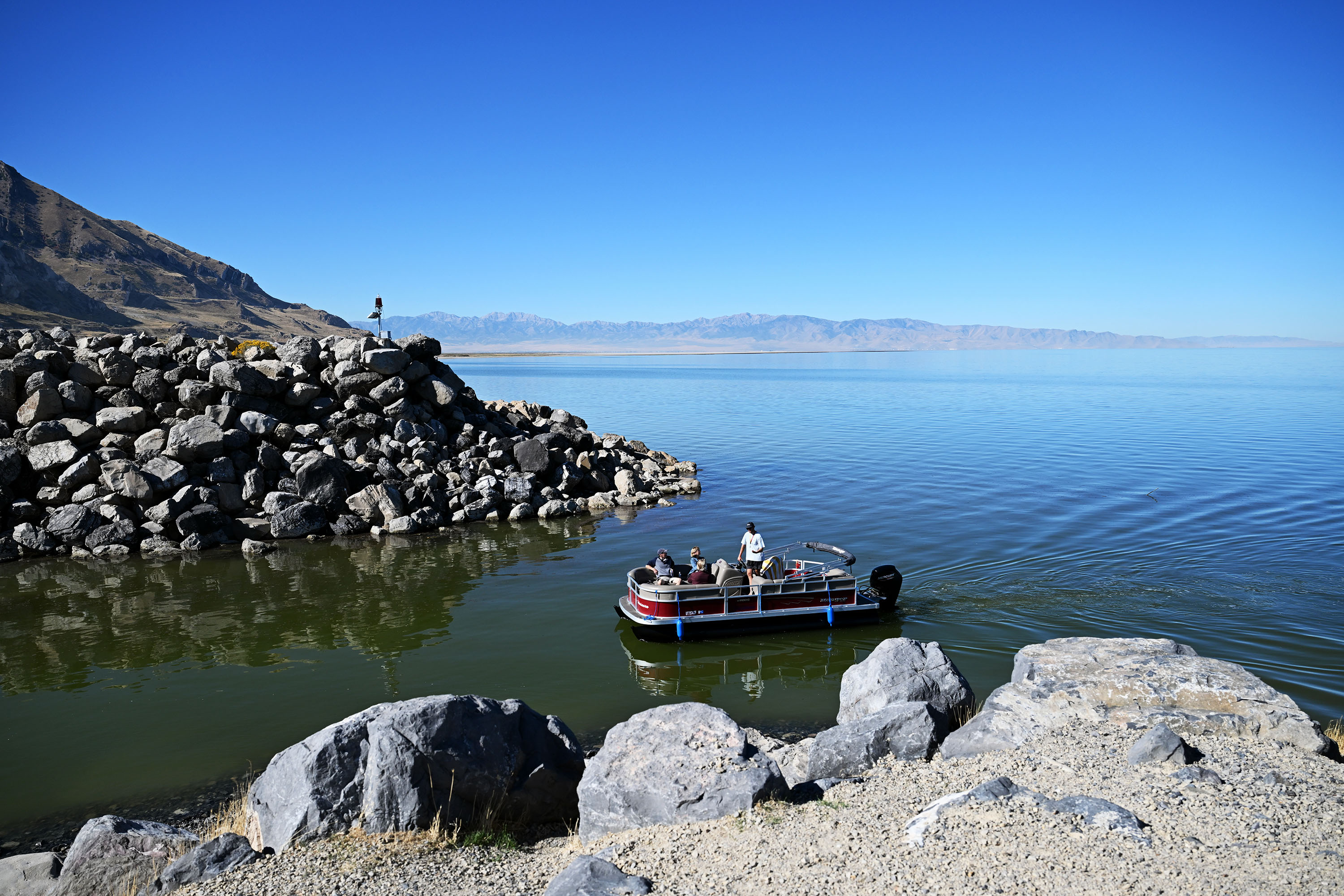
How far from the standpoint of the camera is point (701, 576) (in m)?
19.3

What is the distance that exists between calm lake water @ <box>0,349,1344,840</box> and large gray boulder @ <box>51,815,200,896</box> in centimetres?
320

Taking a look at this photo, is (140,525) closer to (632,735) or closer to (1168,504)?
(632,735)

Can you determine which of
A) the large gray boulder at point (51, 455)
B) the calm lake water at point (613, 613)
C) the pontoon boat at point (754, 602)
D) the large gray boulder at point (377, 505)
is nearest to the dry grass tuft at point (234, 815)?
the calm lake water at point (613, 613)

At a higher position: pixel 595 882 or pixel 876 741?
pixel 595 882

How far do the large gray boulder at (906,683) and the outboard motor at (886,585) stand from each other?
6008 millimetres

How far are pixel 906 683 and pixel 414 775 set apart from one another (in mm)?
7373

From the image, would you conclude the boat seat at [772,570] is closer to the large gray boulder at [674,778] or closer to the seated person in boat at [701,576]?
the seated person in boat at [701,576]

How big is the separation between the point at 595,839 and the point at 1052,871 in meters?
4.73

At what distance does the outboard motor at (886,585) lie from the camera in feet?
64.7

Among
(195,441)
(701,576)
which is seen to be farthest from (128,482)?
(701,576)

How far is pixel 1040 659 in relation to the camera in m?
13.0

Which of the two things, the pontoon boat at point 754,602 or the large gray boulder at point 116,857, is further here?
the pontoon boat at point 754,602

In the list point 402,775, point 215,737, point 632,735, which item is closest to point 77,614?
point 215,737

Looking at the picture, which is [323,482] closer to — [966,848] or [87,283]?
[966,848]
